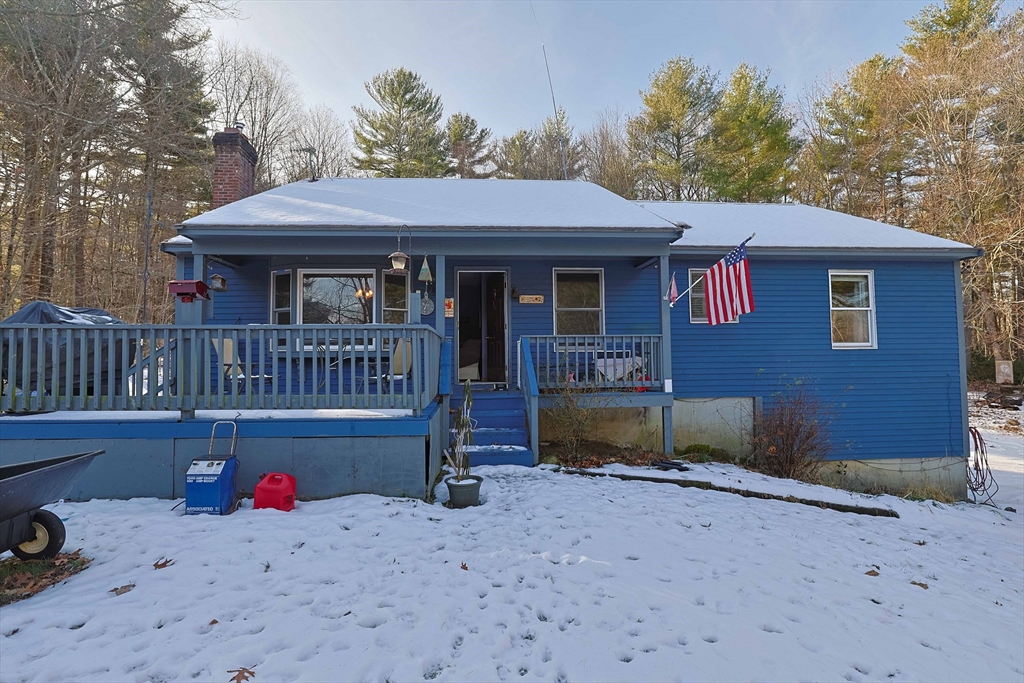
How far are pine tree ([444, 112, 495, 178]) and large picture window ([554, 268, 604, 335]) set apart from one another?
16.3 meters

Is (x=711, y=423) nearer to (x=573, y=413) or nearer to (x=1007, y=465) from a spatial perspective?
(x=573, y=413)

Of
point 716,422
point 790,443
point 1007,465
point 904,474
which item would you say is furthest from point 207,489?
point 1007,465

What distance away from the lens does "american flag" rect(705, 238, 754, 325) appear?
691 cm

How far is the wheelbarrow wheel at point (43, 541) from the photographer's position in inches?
134

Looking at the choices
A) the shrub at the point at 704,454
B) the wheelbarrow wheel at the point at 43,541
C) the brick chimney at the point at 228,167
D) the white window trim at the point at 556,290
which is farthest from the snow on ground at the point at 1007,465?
the brick chimney at the point at 228,167

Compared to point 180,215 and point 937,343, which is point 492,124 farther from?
point 937,343

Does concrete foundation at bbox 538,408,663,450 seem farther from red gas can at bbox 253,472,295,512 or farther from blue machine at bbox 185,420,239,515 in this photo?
blue machine at bbox 185,420,239,515

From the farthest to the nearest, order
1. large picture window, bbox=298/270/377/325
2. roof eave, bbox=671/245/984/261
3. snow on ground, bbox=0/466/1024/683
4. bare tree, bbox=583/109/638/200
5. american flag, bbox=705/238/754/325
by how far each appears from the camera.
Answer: bare tree, bbox=583/109/638/200, roof eave, bbox=671/245/984/261, large picture window, bbox=298/270/377/325, american flag, bbox=705/238/754/325, snow on ground, bbox=0/466/1024/683

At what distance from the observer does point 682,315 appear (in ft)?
30.1

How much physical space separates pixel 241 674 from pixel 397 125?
24061 millimetres

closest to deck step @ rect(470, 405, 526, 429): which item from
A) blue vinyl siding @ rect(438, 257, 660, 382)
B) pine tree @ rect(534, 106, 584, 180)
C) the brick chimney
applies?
blue vinyl siding @ rect(438, 257, 660, 382)

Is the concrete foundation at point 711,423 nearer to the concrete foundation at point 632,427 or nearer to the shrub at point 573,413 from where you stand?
the concrete foundation at point 632,427

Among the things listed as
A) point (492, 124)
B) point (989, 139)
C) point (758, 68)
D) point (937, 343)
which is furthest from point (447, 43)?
point (989, 139)

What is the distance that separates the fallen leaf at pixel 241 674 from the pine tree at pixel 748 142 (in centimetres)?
2100
